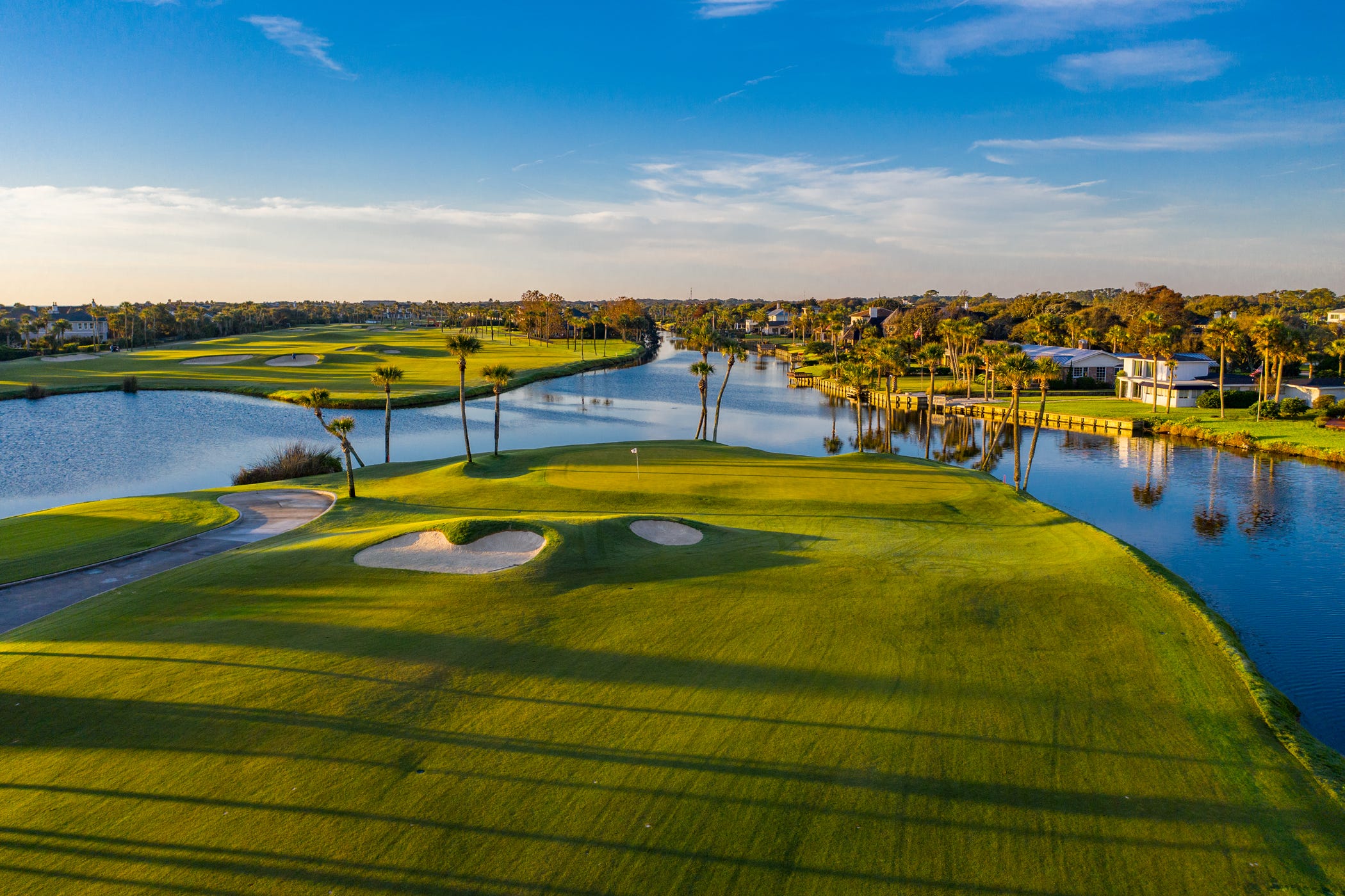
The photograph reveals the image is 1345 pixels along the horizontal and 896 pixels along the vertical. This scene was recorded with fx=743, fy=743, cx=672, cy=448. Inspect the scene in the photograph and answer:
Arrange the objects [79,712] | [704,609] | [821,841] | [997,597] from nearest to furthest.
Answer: [821,841]
[79,712]
[704,609]
[997,597]

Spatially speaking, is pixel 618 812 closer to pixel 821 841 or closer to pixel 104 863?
pixel 821 841

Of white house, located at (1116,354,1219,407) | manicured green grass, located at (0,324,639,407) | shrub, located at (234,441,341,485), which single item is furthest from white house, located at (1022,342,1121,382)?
shrub, located at (234,441,341,485)

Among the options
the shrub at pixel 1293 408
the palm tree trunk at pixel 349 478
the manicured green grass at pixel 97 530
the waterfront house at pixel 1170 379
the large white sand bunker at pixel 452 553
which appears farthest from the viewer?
the waterfront house at pixel 1170 379

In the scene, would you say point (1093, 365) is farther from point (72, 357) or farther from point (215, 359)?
point (72, 357)

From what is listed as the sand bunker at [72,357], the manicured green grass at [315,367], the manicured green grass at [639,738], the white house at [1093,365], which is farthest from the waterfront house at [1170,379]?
the sand bunker at [72,357]

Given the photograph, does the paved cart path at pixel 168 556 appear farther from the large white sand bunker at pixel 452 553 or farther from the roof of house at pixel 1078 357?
the roof of house at pixel 1078 357

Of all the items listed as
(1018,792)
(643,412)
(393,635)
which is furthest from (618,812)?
(643,412)
